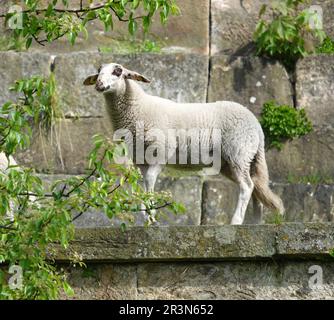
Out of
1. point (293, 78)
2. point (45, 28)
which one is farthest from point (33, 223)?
point (293, 78)

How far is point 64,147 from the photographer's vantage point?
32.4ft

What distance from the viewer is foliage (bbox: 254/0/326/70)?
9.97 m

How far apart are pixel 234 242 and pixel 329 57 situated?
3469 mm

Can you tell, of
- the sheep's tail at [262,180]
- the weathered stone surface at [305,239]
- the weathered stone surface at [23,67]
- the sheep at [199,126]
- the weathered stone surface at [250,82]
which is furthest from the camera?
the weathered stone surface at [23,67]

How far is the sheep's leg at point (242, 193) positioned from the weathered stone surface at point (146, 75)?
162cm

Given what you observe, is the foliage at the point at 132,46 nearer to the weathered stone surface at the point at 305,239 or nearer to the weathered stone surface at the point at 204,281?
the weathered stone surface at the point at 204,281

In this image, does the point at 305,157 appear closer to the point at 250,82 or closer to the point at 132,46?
the point at 250,82

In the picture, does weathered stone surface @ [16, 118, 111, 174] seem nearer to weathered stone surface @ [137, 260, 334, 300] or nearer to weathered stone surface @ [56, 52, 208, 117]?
weathered stone surface @ [56, 52, 208, 117]

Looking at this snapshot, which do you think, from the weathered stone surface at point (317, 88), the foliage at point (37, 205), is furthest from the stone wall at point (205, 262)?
the weathered stone surface at point (317, 88)

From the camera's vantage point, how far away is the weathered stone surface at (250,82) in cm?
991

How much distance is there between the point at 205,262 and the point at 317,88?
3283 millimetres

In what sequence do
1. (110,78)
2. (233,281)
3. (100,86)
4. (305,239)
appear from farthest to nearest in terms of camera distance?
(110,78), (100,86), (233,281), (305,239)

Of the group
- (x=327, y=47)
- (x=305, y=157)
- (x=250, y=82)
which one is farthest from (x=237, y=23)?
(x=305, y=157)

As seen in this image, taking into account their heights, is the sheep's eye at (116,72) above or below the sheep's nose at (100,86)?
above
